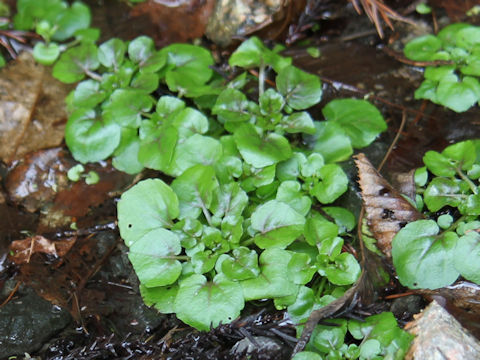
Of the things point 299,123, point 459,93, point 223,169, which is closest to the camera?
point 223,169

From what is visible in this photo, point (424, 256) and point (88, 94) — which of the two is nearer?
point (424, 256)

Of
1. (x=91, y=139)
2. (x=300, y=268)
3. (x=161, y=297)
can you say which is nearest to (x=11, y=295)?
(x=161, y=297)

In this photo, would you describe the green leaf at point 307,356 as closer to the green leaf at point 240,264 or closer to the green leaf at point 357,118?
the green leaf at point 240,264

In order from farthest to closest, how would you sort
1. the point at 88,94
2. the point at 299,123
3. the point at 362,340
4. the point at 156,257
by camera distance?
the point at 88,94 < the point at 299,123 < the point at 156,257 < the point at 362,340

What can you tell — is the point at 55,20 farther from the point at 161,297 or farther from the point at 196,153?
the point at 161,297

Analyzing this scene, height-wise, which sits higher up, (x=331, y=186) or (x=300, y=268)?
(x=331, y=186)

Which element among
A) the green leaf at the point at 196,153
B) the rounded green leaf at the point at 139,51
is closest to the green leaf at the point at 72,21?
the rounded green leaf at the point at 139,51

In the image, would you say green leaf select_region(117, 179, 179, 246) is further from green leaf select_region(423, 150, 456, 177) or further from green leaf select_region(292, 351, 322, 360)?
green leaf select_region(423, 150, 456, 177)

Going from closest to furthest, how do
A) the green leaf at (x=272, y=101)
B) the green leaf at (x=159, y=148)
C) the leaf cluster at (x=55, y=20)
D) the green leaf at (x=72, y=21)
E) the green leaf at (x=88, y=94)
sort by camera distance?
the green leaf at (x=159, y=148) → the green leaf at (x=272, y=101) → the green leaf at (x=88, y=94) → the leaf cluster at (x=55, y=20) → the green leaf at (x=72, y=21)
